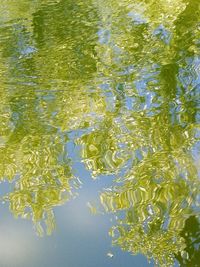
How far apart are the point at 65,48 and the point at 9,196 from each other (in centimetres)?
381

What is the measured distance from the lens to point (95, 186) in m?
4.06

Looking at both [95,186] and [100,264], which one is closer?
[100,264]

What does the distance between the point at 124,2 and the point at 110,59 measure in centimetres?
398

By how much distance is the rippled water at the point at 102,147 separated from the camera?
3.44 m

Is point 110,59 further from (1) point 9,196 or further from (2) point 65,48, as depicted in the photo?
(1) point 9,196

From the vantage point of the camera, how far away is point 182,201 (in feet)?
12.0

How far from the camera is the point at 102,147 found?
4.57m

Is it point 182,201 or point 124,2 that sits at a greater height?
point 182,201

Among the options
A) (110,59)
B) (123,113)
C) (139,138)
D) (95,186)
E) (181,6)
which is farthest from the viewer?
(181,6)

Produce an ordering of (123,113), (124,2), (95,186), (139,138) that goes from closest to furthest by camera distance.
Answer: (95,186)
(139,138)
(123,113)
(124,2)

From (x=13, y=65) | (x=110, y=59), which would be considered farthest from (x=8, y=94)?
(x=110, y=59)

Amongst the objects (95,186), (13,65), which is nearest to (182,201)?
(95,186)

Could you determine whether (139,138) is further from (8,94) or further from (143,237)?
(8,94)

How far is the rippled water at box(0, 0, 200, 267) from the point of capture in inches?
136
